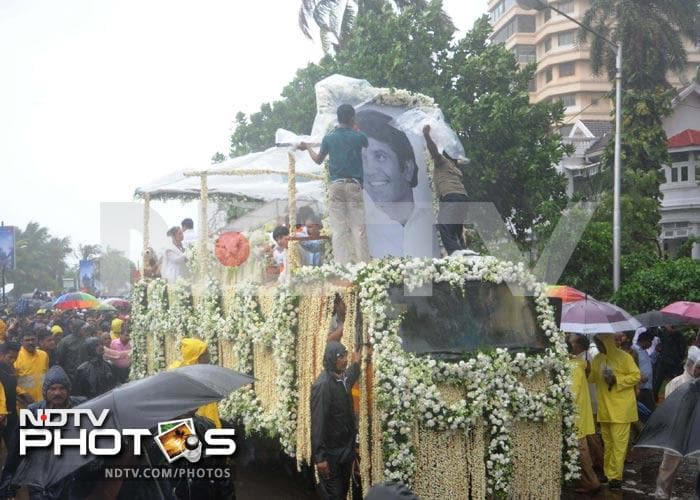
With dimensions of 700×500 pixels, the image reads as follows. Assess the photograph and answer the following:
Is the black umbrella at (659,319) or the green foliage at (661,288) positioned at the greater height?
the green foliage at (661,288)

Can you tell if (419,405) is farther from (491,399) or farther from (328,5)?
(328,5)

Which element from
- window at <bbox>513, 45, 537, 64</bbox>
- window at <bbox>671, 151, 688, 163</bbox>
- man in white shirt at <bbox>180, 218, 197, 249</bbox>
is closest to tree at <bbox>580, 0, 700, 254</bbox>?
window at <bbox>671, 151, 688, 163</bbox>

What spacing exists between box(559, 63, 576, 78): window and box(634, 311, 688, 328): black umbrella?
176 ft

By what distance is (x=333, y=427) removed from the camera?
6.86 meters

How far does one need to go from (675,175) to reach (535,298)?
29.8 metres

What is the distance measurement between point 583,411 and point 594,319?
2041 millimetres

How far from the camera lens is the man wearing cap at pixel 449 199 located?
983cm

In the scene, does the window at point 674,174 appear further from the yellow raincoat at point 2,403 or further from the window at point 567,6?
the yellow raincoat at point 2,403

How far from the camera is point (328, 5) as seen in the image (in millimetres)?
26062

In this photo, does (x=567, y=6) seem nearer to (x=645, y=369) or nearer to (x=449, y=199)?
(x=645, y=369)

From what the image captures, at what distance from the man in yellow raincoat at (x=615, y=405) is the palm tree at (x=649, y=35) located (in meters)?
20.3

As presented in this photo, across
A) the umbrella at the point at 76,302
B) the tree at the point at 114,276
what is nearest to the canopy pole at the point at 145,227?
the umbrella at the point at 76,302

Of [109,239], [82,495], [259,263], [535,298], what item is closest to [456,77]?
[109,239]

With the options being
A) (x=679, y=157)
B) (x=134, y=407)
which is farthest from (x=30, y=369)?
(x=679, y=157)
